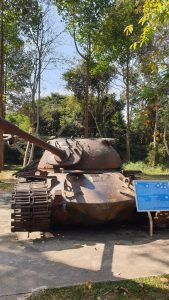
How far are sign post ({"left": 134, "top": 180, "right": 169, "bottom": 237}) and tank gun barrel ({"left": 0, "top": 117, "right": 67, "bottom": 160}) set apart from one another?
168 centimetres

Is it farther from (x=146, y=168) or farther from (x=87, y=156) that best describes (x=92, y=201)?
(x=146, y=168)

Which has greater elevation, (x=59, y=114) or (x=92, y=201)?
(x=59, y=114)

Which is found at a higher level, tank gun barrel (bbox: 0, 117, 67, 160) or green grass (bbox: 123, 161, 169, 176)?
tank gun barrel (bbox: 0, 117, 67, 160)

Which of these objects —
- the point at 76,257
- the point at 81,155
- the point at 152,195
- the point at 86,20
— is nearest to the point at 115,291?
the point at 76,257

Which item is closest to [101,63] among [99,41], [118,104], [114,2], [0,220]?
[99,41]

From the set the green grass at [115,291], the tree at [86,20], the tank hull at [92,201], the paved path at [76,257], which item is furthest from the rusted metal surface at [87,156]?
the tree at [86,20]

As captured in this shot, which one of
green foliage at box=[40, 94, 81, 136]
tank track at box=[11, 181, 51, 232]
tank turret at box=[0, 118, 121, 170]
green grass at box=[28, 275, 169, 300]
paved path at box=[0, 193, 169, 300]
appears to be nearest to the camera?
green grass at box=[28, 275, 169, 300]

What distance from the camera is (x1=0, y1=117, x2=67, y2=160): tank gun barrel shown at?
5652 millimetres

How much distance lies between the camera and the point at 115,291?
14.3 feet

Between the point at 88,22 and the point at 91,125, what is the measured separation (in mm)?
10320

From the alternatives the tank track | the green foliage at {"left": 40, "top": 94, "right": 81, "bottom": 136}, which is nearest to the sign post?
the tank track

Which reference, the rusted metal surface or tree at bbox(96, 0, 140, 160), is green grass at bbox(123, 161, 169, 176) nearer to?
tree at bbox(96, 0, 140, 160)

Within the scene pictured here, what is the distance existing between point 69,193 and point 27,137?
119 cm

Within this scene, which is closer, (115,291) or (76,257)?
(115,291)
